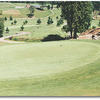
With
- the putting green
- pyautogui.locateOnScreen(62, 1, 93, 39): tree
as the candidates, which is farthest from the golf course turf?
pyautogui.locateOnScreen(62, 1, 93, 39): tree

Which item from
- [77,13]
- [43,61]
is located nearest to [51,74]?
[43,61]

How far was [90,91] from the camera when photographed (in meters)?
16.7

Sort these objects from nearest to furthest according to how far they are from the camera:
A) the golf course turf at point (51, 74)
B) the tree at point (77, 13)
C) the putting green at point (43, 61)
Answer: the golf course turf at point (51, 74) < the putting green at point (43, 61) < the tree at point (77, 13)

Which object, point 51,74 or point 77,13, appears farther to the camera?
point 77,13

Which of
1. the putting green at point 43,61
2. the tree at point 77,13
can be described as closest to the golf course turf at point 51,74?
the putting green at point 43,61

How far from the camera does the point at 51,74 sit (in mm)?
21469

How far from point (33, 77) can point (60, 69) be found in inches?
153

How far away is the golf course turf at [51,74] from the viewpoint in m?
17.5

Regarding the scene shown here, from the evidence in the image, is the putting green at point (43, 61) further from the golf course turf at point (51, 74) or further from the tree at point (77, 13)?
the tree at point (77, 13)

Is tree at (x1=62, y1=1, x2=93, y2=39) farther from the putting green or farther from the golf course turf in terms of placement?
the golf course turf

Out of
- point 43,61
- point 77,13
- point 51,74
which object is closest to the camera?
point 51,74

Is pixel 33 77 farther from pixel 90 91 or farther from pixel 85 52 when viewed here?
pixel 85 52

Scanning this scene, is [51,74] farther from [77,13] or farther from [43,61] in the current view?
[77,13]

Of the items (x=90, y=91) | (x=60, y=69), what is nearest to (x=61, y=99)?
(x=90, y=91)
